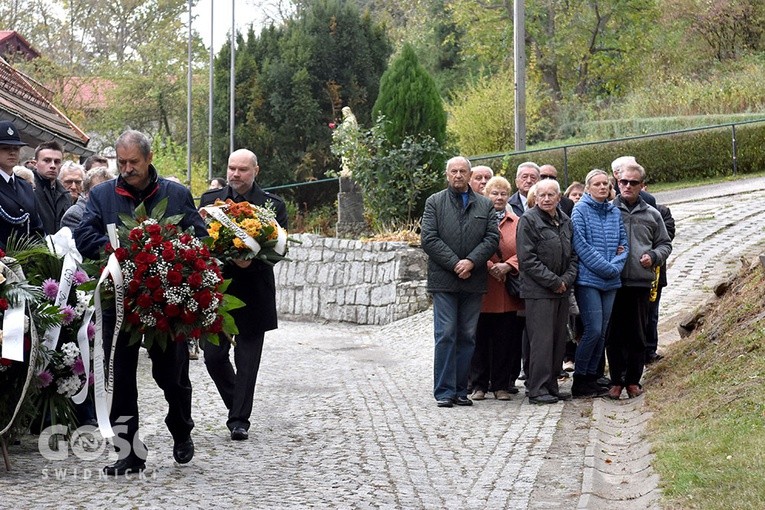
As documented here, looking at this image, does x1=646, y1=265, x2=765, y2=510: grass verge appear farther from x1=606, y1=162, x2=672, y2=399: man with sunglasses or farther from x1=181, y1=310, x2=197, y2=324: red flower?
x1=181, y1=310, x2=197, y2=324: red flower

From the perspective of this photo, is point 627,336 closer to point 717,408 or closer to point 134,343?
point 717,408

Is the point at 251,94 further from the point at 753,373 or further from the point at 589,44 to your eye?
the point at 753,373

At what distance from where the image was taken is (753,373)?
384 inches

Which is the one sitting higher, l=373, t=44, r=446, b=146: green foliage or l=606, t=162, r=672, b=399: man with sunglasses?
l=373, t=44, r=446, b=146: green foliage

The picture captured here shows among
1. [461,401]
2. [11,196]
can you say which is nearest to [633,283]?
[461,401]

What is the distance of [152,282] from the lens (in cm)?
780

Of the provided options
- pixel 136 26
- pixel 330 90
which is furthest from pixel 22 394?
pixel 136 26

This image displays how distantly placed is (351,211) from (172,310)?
1477 centimetres

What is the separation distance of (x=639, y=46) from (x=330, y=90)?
16610mm

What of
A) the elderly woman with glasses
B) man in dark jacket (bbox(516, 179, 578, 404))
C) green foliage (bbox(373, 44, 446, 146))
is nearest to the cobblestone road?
man in dark jacket (bbox(516, 179, 578, 404))

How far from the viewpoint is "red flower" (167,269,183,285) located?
781cm

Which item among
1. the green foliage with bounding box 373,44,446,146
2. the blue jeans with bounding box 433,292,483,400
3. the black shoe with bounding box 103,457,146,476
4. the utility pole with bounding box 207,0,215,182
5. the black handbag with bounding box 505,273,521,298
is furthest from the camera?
the utility pole with bounding box 207,0,215,182

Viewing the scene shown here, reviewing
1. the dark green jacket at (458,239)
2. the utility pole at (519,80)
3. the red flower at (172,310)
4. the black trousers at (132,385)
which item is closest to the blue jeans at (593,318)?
the dark green jacket at (458,239)

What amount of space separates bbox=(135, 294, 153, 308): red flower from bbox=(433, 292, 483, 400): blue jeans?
3.98 meters
